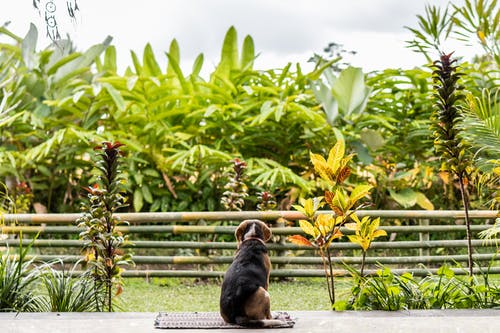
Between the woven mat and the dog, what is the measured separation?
0.19ft

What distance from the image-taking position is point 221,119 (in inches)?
329

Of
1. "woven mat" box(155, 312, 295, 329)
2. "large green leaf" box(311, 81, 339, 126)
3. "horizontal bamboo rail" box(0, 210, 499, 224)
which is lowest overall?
"woven mat" box(155, 312, 295, 329)

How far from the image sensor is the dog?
12.5ft

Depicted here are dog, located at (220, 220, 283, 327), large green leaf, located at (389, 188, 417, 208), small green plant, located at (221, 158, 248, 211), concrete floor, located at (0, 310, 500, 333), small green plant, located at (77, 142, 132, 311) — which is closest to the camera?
concrete floor, located at (0, 310, 500, 333)

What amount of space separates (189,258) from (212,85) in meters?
2.51

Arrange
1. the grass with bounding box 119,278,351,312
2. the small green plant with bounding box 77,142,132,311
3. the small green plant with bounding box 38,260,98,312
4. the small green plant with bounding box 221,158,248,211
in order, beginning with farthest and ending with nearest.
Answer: the small green plant with bounding box 221,158,248,211 < the grass with bounding box 119,278,351,312 < the small green plant with bounding box 77,142,132,311 < the small green plant with bounding box 38,260,98,312

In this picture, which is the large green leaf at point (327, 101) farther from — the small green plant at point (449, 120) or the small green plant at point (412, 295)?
the small green plant at point (412, 295)

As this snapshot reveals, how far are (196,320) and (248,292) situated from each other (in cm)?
46

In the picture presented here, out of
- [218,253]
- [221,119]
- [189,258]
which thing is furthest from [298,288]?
[221,119]

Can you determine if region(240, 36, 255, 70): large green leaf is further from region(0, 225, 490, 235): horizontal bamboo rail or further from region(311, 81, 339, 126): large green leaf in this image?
region(0, 225, 490, 235): horizontal bamboo rail

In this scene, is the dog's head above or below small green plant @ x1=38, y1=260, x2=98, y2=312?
above

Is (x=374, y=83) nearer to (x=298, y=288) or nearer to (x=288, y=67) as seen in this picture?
(x=288, y=67)

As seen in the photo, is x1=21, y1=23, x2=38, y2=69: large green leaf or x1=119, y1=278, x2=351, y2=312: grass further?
x1=21, y1=23, x2=38, y2=69: large green leaf

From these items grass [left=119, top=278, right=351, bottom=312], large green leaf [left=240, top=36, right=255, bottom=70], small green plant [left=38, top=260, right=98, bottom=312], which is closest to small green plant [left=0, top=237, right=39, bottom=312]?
small green plant [left=38, top=260, right=98, bottom=312]
